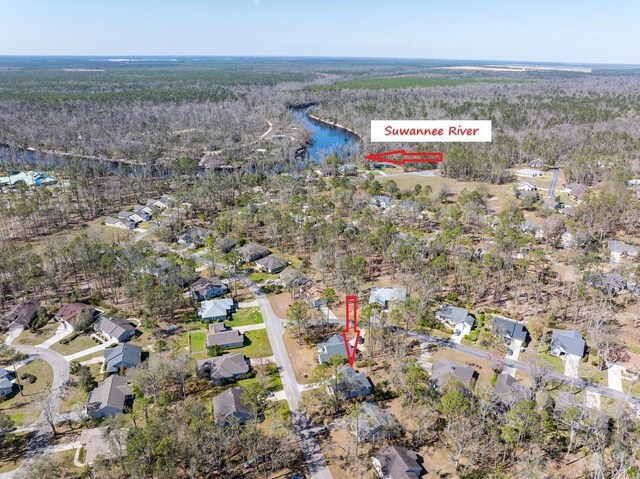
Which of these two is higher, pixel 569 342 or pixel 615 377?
pixel 569 342

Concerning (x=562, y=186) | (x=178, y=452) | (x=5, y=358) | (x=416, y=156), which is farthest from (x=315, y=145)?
(x=178, y=452)

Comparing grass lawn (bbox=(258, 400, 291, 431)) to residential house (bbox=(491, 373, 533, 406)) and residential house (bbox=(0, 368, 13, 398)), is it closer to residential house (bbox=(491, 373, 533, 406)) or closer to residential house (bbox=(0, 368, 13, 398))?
residential house (bbox=(491, 373, 533, 406))

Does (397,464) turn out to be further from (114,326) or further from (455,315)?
(114,326)

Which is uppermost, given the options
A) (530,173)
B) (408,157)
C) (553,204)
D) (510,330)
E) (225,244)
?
(408,157)

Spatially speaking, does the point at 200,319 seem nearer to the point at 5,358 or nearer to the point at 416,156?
the point at 5,358

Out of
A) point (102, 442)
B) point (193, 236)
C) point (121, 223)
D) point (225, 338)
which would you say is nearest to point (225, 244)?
point (193, 236)

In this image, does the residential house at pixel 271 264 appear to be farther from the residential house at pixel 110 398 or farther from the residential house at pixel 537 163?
the residential house at pixel 537 163
